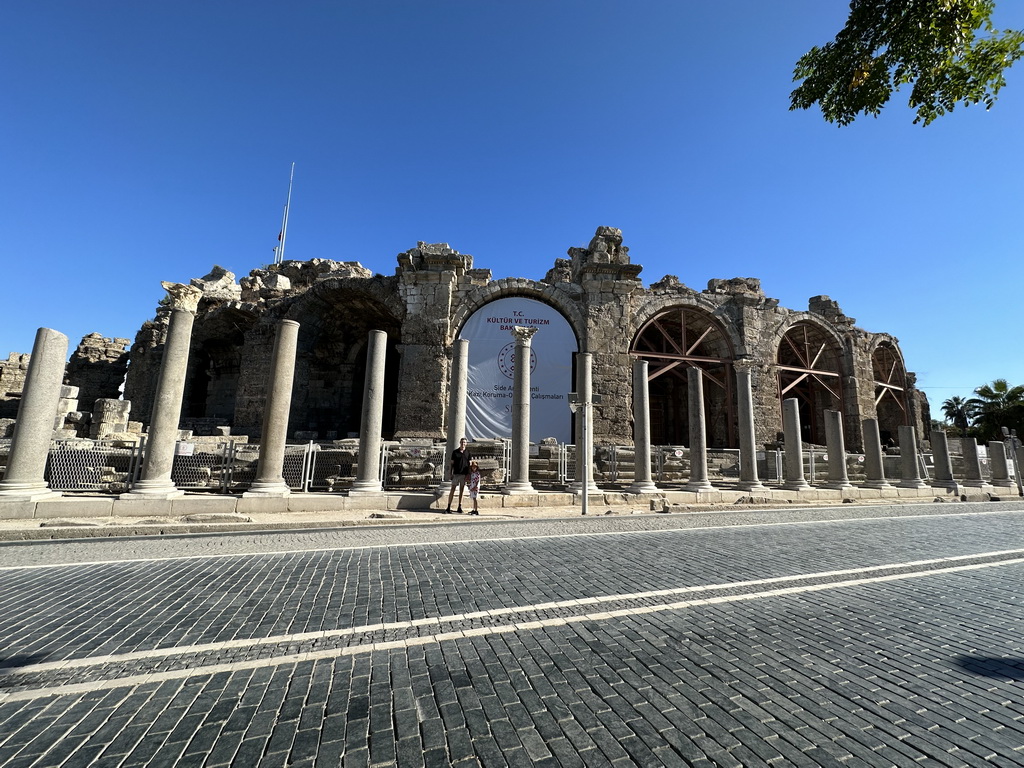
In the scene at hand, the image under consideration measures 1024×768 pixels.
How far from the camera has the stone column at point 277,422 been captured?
337 inches

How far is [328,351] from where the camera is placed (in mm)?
20203

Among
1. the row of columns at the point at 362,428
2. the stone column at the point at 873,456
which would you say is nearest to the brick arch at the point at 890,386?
the row of columns at the point at 362,428

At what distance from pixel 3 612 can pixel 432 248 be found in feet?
51.0

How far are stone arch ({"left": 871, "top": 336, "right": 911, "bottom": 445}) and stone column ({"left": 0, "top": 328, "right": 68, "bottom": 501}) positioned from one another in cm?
3070

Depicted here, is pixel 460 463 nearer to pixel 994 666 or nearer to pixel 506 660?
pixel 506 660

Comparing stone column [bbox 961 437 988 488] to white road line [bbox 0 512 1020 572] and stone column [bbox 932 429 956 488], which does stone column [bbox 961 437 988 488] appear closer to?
stone column [bbox 932 429 956 488]

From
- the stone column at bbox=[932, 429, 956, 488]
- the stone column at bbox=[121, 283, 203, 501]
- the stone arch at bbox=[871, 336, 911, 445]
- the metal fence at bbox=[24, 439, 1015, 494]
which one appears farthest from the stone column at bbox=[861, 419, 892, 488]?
the stone column at bbox=[121, 283, 203, 501]

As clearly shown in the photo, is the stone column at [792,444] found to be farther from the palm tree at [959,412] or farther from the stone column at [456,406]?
the palm tree at [959,412]

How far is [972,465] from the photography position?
16.0 m

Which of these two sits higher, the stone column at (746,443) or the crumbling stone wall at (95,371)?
the crumbling stone wall at (95,371)

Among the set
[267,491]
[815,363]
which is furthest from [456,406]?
[815,363]

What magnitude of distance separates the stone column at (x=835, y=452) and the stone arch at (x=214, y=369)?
23657 mm

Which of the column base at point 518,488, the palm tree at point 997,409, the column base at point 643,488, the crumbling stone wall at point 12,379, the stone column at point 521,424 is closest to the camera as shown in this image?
the column base at point 518,488

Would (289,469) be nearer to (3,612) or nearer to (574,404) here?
(574,404)
